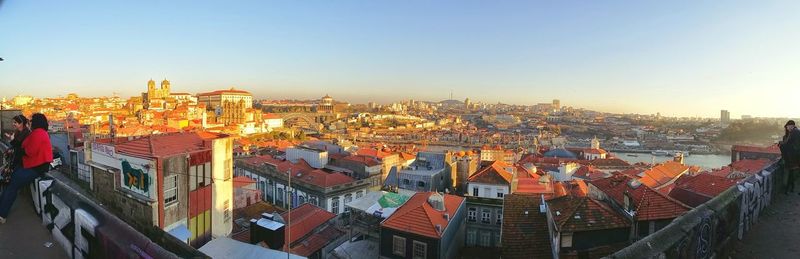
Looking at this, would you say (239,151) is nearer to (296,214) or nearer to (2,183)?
(296,214)

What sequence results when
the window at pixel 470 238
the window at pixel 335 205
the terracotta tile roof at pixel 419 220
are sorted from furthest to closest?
the window at pixel 335 205 → the window at pixel 470 238 → the terracotta tile roof at pixel 419 220

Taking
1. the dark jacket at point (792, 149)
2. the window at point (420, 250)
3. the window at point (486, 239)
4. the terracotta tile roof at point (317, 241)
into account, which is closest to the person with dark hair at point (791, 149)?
the dark jacket at point (792, 149)

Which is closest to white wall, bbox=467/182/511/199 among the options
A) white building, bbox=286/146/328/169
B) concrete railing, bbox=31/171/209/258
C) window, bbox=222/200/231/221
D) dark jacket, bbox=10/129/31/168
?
window, bbox=222/200/231/221

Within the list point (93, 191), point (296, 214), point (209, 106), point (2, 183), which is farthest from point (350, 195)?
point (209, 106)

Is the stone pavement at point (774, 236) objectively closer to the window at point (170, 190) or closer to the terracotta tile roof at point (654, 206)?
the terracotta tile roof at point (654, 206)

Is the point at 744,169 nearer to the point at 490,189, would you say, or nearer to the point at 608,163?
the point at 490,189

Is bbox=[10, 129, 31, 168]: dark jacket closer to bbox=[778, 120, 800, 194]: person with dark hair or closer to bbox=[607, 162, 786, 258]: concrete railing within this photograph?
bbox=[607, 162, 786, 258]: concrete railing

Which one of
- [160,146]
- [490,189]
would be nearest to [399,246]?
[160,146]
